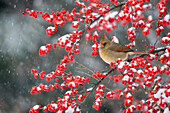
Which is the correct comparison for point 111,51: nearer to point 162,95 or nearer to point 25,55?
point 162,95

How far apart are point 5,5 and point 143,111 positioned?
15.5 ft

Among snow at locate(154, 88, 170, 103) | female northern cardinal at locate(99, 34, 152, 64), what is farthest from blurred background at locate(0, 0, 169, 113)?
snow at locate(154, 88, 170, 103)

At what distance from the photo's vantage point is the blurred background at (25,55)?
509 centimetres

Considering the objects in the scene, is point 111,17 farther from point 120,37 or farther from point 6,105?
point 6,105

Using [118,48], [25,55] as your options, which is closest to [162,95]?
[118,48]

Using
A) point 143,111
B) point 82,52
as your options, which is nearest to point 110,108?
point 82,52

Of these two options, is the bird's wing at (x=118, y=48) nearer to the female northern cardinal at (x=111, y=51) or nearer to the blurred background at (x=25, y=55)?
the female northern cardinal at (x=111, y=51)

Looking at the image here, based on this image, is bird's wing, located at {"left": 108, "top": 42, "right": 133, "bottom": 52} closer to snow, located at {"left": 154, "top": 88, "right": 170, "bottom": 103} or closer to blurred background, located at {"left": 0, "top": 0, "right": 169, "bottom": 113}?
snow, located at {"left": 154, "top": 88, "right": 170, "bottom": 103}

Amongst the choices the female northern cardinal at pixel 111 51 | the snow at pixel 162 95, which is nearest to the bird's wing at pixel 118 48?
the female northern cardinal at pixel 111 51

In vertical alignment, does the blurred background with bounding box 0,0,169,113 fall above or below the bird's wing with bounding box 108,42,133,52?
above

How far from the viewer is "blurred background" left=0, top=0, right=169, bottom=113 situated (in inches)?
201

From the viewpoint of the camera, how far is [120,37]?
15.5ft

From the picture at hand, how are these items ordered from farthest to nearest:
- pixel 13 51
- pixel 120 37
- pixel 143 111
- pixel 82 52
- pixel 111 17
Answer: pixel 13 51, pixel 82 52, pixel 120 37, pixel 111 17, pixel 143 111

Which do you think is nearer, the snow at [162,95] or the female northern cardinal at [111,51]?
the snow at [162,95]
